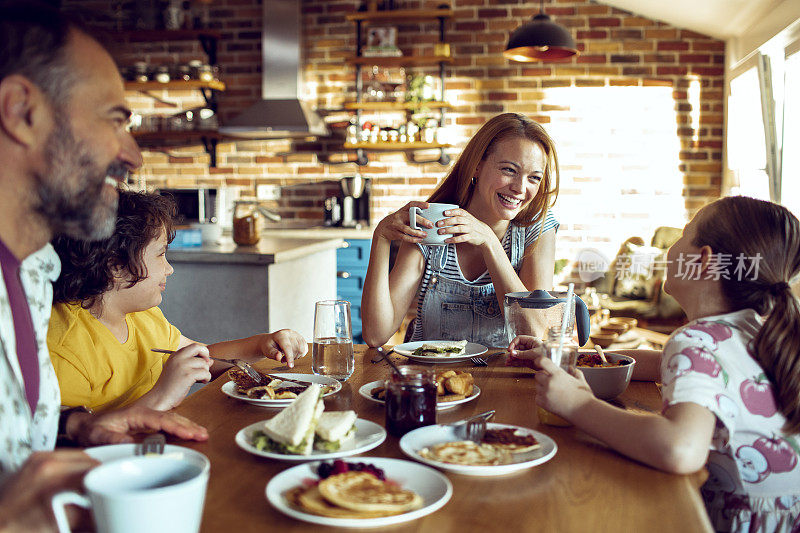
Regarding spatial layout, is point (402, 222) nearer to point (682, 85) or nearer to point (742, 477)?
point (742, 477)

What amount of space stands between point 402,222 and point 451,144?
3.54 metres

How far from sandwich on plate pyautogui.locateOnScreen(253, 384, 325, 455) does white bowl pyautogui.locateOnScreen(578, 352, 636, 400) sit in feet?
1.70

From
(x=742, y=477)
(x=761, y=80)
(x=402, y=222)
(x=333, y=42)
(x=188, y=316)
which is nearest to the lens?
(x=742, y=477)

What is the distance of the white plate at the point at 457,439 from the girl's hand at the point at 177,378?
16.9 inches

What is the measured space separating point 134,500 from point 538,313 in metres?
1.06

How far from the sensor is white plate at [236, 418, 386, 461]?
962 millimetres

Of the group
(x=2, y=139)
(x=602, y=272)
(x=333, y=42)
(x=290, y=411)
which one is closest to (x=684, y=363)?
(x=290, y=411)

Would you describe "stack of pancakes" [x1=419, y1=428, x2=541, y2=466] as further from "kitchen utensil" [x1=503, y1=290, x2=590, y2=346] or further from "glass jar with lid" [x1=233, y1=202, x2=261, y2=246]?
"glass jar with lid" [x1=233, y1=202, x2=261, y2=246]

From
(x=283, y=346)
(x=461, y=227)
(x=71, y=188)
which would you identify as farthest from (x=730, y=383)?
(x=71, y=188)

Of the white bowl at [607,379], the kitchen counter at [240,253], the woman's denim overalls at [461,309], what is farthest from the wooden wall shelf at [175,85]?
the white bowl at [607,379]

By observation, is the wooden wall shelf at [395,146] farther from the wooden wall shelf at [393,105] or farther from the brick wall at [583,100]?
the wooden wall shelf at [393,105]

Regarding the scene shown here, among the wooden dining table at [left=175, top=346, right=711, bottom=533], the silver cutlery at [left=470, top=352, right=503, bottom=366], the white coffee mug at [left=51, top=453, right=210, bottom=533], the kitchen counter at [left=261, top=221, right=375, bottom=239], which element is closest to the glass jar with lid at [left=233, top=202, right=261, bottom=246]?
the kitchen counter at [left=261, top=221, right=375, bottom=239]

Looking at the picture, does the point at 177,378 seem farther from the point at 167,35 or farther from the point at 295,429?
the point at 167,35

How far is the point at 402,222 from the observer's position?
174 cm
